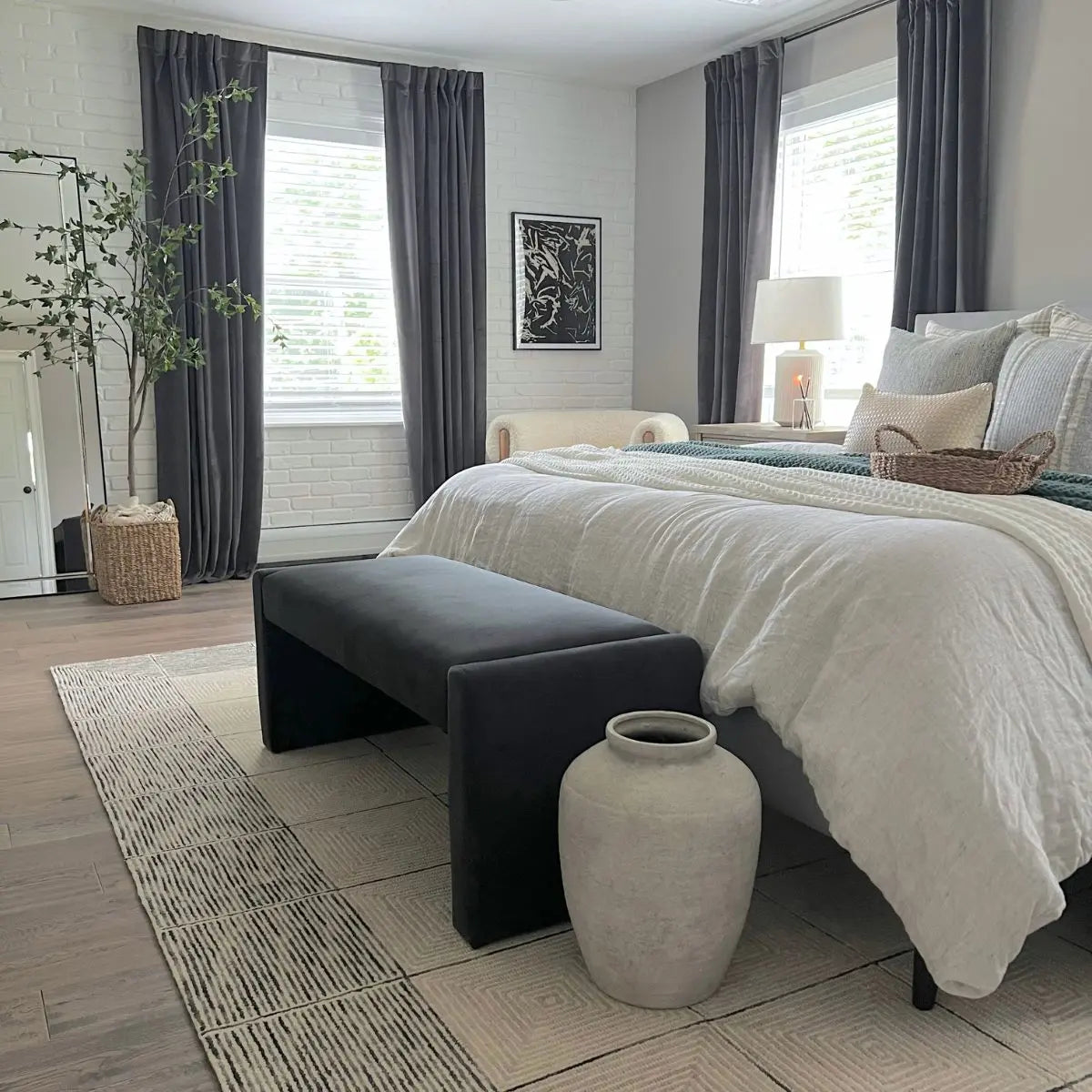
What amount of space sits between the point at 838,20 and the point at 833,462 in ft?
9.49

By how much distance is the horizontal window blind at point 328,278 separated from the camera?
5191 millimetres

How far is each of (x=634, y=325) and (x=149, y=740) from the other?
4006 mm

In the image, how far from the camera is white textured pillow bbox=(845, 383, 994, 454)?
2.92 m

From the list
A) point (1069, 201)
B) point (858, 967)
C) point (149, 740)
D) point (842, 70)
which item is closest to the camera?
point (858, 967)

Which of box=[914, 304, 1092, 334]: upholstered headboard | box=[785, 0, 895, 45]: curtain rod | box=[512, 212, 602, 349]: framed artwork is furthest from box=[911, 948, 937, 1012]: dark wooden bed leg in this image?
box=[512, 212, 602, 349]: framed artwork

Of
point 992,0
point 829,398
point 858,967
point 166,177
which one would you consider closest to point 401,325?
point 166,177

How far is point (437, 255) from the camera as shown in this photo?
17.6ft

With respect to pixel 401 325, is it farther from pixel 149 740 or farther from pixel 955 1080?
pixel 955 1080

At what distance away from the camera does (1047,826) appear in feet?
5.06

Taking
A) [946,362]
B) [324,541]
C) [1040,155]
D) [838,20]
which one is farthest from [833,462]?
[324,541]

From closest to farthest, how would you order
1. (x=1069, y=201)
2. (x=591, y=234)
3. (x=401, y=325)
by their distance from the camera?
(x=1069, y=201) → (x=401, y=325) → (x=591, y=234)

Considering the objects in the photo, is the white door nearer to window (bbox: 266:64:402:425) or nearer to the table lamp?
window (bbox: 266:64:402:425)

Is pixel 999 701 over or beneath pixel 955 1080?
over

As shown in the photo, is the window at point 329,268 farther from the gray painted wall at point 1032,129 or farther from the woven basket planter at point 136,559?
the gray painted wall at point 1032,129
